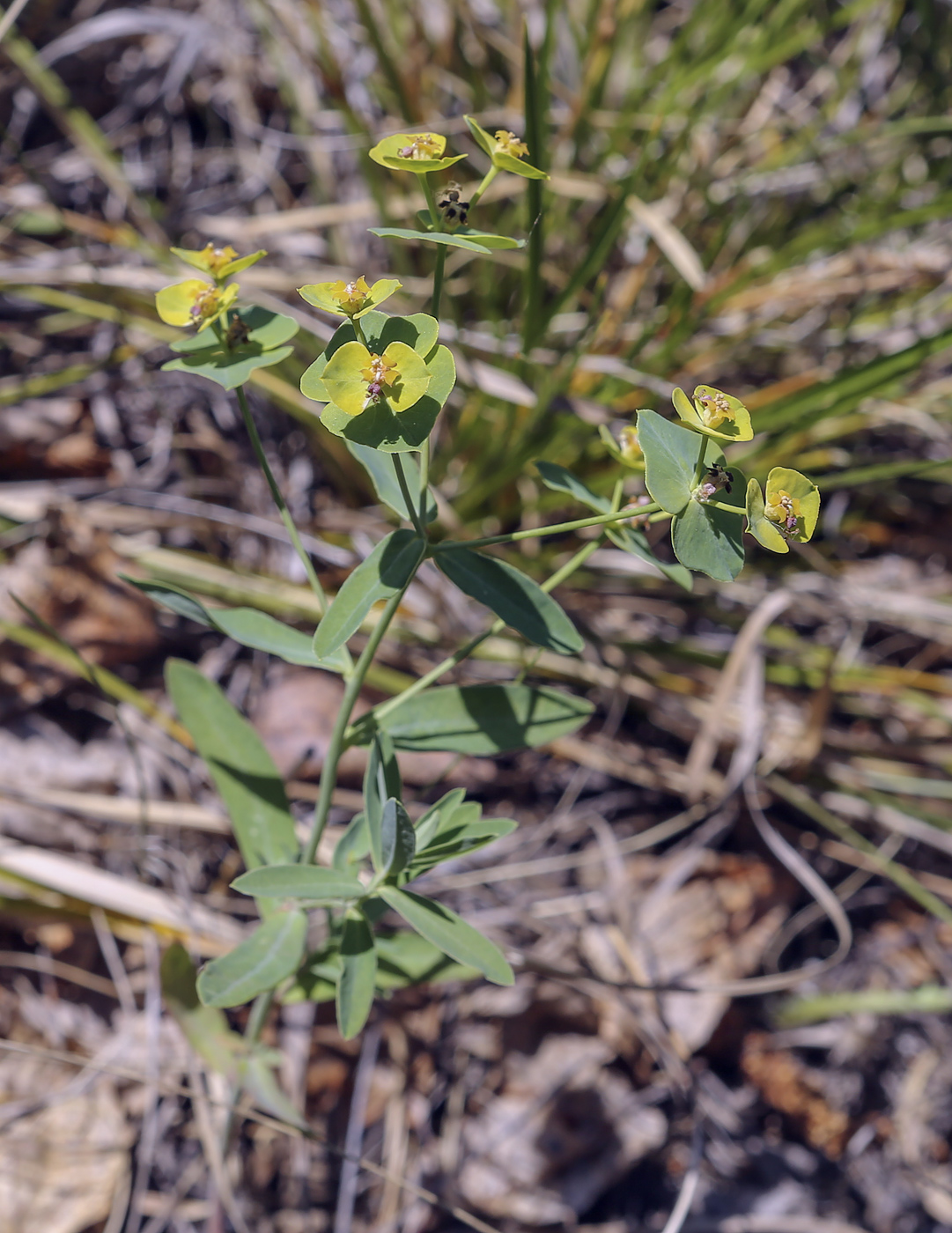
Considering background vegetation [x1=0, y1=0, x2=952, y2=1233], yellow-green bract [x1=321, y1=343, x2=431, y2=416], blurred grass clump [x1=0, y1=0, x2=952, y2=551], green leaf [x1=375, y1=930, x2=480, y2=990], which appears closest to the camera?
yellow-green bract [x1=321, y1=343, x2=431, y2=416]

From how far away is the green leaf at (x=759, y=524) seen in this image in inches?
34.0

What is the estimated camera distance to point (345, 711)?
1.07 meters

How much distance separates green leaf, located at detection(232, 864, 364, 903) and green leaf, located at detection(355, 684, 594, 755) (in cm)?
18

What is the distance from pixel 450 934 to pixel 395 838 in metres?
0.16

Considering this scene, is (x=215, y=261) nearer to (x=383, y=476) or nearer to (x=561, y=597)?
(x=383, y=476)

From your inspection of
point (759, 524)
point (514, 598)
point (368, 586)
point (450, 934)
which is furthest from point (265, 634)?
point (759, 524)

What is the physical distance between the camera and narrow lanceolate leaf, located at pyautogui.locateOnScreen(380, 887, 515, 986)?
1054 millimetres

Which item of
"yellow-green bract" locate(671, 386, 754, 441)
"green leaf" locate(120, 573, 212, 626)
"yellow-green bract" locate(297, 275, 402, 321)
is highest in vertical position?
"yellow-green bract" locate(297, 275, 402, 321)

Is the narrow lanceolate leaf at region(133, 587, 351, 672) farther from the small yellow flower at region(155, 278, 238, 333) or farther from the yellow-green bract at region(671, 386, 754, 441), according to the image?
the yellow-green bract at region(671, 386, 754, 441)

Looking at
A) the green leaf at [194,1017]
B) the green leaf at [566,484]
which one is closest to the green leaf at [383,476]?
the green leaf at [566,484]

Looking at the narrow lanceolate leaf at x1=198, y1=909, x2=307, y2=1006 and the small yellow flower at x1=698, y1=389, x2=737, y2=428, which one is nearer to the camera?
the small yellow flower at x1=698, y1=389, x2=737, y2=428

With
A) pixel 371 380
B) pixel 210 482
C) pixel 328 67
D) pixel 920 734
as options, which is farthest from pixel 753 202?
pixel 371 380

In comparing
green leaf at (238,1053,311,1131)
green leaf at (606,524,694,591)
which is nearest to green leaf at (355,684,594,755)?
green leaf at (606,524,694,591)

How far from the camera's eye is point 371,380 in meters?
0.87
